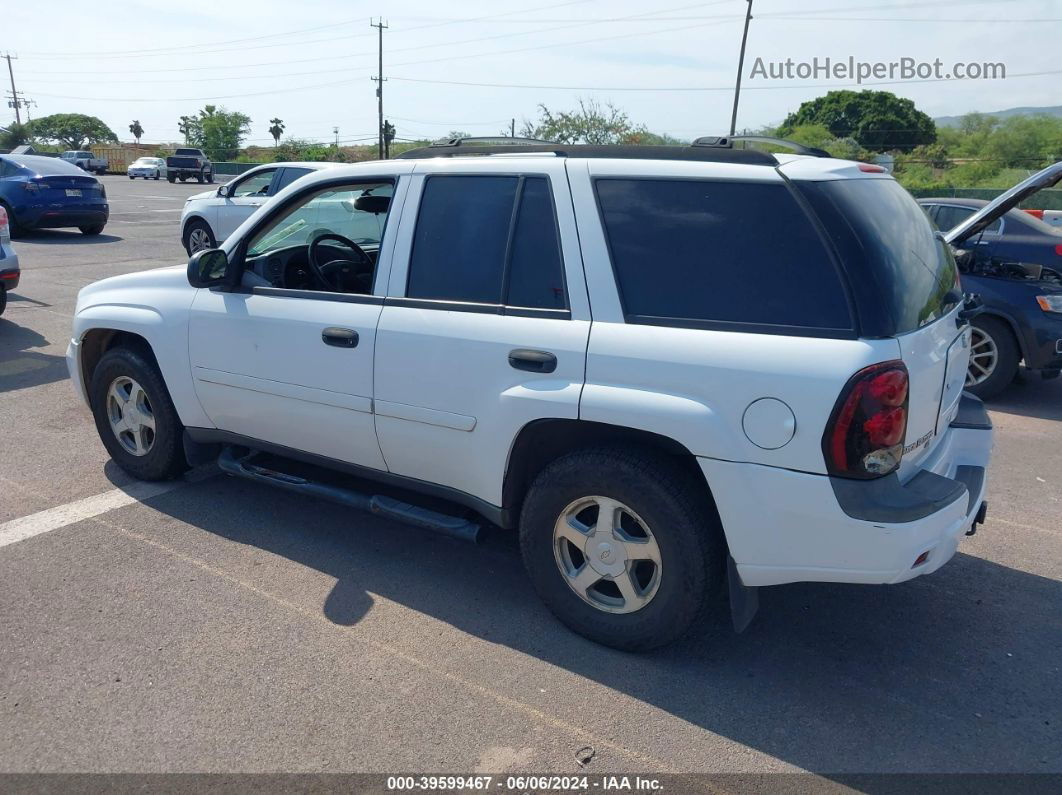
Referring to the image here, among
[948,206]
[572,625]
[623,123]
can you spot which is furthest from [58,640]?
[623,123]

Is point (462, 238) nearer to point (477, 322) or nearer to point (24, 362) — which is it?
point (477, 322)

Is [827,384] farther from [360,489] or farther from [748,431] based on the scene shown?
[360,489]

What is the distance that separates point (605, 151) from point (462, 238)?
0.71 metres

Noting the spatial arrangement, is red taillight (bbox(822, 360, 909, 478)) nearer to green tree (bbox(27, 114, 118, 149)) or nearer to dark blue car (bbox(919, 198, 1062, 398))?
dark blue car (bbox(919, 198, 1062, 398))

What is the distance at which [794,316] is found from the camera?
3.05 metres

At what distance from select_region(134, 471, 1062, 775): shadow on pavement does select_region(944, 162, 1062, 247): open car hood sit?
2.23 meters

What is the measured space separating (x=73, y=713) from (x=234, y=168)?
6050 centimetres

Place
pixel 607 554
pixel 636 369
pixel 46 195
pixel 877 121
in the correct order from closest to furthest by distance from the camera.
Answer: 1. pixel 636 369
2. pixel 607 554
3. pixel 46 195
4. pixel 877 121

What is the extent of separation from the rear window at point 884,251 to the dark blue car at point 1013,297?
4.16 metres

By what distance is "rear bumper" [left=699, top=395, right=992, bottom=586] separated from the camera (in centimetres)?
297

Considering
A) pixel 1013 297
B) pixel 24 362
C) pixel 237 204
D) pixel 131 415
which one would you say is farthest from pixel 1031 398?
pixel 237 204

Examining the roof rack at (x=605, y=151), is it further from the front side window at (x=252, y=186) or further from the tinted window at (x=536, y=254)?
the front side window at (x=252, y=186)

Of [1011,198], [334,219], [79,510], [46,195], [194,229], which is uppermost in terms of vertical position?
[1011,198]

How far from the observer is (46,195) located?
1672 centimetres
